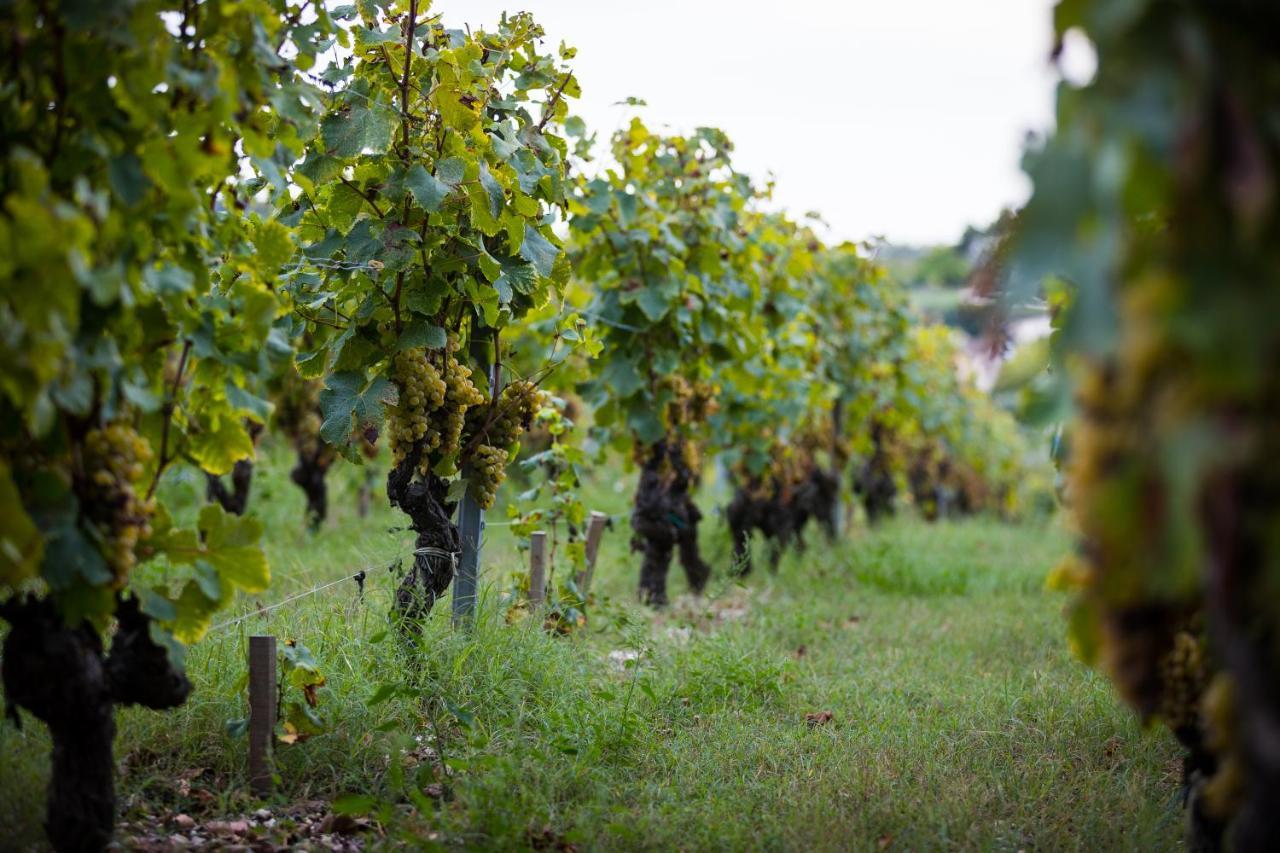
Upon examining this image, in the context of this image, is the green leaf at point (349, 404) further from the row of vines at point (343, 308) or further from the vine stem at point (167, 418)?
the vine stem at point (167, 418)

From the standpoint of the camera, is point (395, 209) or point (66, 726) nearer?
point (66, 726)

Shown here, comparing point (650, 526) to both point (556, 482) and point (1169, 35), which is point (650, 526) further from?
point (1169, 35)

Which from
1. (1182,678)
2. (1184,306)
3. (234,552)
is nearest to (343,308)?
(234,552)

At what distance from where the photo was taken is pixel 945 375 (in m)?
14.8

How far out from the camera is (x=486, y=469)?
408cm

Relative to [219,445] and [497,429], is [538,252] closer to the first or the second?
[497,429]

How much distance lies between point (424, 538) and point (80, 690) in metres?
1.64

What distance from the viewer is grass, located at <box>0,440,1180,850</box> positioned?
307 centimetres

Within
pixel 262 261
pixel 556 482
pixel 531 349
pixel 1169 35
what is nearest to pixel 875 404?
pixel 531 349

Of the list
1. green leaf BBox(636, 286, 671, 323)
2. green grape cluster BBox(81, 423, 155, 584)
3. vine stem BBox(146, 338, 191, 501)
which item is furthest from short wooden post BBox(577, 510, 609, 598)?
green grape cluster BBox(81, 423, 155, 584)

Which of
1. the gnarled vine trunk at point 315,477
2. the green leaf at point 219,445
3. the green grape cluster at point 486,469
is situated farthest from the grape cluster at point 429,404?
the gnarled vine trunk at point 315,477

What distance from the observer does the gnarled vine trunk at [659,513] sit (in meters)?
6.57

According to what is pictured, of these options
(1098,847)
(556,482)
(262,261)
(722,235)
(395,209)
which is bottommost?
(1098,847)

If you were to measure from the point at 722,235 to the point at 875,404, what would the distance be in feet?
16.3
